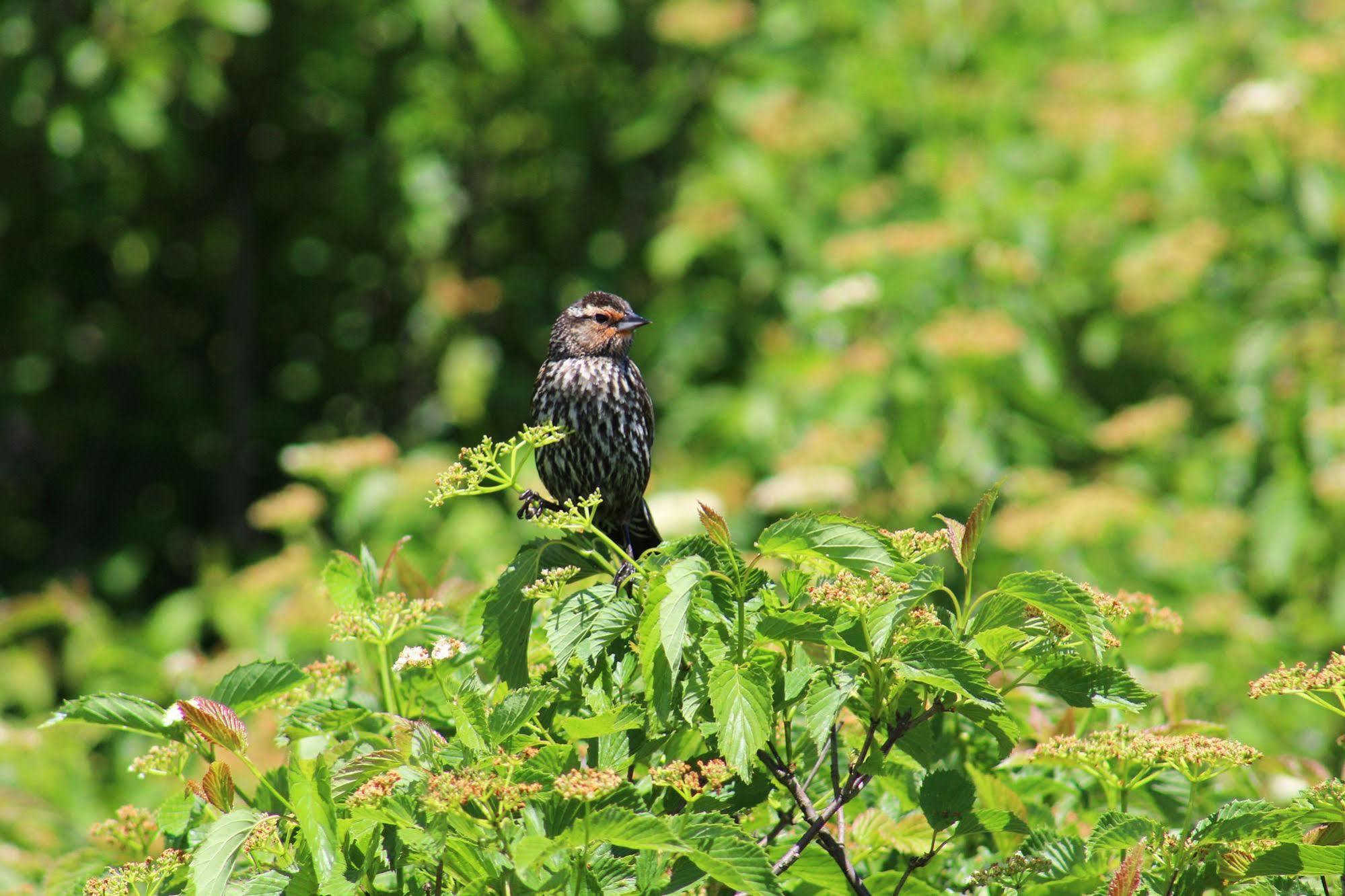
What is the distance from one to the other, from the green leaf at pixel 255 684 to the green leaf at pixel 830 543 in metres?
0.73

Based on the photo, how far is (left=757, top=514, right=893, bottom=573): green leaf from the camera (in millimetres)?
1757

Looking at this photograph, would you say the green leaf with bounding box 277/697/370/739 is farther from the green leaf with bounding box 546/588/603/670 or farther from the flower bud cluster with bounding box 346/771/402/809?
the green leaf with bounding box 546/588/603/670

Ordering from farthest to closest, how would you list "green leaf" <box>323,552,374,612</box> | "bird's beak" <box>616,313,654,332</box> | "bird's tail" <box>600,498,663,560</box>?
"bird's beak" <box>616,313,654,332</box>
"bird's tail" <box>600,498,663,560</box>
"green leaf" <box>323,552,374,612</box>

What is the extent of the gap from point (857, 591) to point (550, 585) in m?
0.41

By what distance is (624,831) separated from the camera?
156 centimetres

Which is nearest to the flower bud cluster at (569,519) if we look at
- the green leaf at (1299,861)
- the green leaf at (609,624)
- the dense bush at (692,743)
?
the dense bush at (692,743)

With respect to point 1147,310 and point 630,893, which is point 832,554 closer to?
point 630,893

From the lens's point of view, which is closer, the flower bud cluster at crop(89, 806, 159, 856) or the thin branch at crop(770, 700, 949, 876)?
the thin branch at crop(770, 700, 949, 876)

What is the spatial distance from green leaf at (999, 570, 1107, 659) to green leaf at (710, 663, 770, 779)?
1.09 feet

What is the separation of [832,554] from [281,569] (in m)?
4.15

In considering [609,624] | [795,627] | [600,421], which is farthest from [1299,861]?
[600,421]

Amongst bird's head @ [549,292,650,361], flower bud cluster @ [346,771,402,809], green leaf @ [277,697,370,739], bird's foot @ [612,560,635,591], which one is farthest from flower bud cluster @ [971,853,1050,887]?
bird's head @ [549,292,650,361]

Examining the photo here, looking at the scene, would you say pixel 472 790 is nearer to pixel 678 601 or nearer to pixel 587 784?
pixel 587 784

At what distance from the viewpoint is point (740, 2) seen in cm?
789
